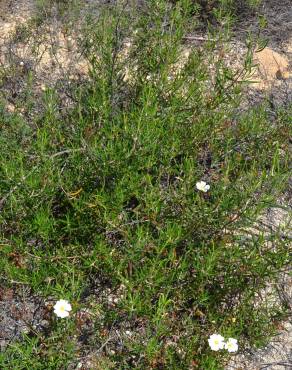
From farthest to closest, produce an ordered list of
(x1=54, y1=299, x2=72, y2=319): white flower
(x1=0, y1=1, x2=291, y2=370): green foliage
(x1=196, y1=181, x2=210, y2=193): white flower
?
(x1=196, y1=181, x2=210, y2=193): white flower → (x1=0, y1=1, x2=291, y2=370): green foliage → (x1=54, y1=299, x2=72, y2=319): white flower

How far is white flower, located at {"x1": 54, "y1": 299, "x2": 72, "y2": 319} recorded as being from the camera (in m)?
3.15

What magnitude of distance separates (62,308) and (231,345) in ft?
3.30

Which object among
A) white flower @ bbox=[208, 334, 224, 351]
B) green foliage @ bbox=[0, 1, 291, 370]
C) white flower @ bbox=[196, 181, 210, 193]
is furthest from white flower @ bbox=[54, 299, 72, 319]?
white flower @ bbox=[196, 181, 210, 193]

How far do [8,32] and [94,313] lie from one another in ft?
9.86

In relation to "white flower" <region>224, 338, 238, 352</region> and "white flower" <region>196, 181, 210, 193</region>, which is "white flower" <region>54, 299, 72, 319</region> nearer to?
"white flower" <region>224, 338, 238, 352</region>

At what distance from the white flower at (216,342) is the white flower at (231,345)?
29mm

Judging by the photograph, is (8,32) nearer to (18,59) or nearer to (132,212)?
(18,59)

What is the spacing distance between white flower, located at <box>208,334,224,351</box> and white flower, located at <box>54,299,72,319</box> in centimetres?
85

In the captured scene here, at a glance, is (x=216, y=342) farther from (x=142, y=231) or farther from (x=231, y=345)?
(x=142, y=231)

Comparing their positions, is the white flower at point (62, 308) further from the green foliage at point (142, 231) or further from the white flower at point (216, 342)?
the white flower at point (216, 342)

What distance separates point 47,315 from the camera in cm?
347

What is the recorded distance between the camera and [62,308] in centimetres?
317

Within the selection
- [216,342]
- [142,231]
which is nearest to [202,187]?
[142,231]

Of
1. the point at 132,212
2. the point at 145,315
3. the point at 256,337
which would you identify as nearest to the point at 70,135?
the point at 132,212
